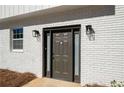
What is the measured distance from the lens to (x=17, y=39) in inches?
778

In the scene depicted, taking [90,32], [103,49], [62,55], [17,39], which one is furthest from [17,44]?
[103,49]

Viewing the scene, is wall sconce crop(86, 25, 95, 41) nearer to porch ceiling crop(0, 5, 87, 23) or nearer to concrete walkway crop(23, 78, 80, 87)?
porch ceiling crop(0, 5, 87, 23)

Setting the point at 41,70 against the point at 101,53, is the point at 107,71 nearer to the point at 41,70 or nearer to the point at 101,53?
the point at 101,53

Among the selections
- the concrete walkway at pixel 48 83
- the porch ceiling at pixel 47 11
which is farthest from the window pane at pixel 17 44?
the concrete walkway at pixel 48 83

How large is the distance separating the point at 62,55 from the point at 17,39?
5095mm

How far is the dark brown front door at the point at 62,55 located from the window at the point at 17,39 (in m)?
3.61

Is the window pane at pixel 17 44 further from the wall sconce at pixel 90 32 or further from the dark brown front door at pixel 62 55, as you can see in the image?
the wall sconce at pixel 90 32

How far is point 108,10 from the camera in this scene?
12547 millimetres

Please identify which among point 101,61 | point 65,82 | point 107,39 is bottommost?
point 65,82

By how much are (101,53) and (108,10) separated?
1.61 meters

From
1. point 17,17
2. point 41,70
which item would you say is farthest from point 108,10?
point 17,17

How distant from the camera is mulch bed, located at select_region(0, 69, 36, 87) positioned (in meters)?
16.1

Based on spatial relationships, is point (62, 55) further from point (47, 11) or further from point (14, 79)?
point (14, 79)

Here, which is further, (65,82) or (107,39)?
(65,82)
